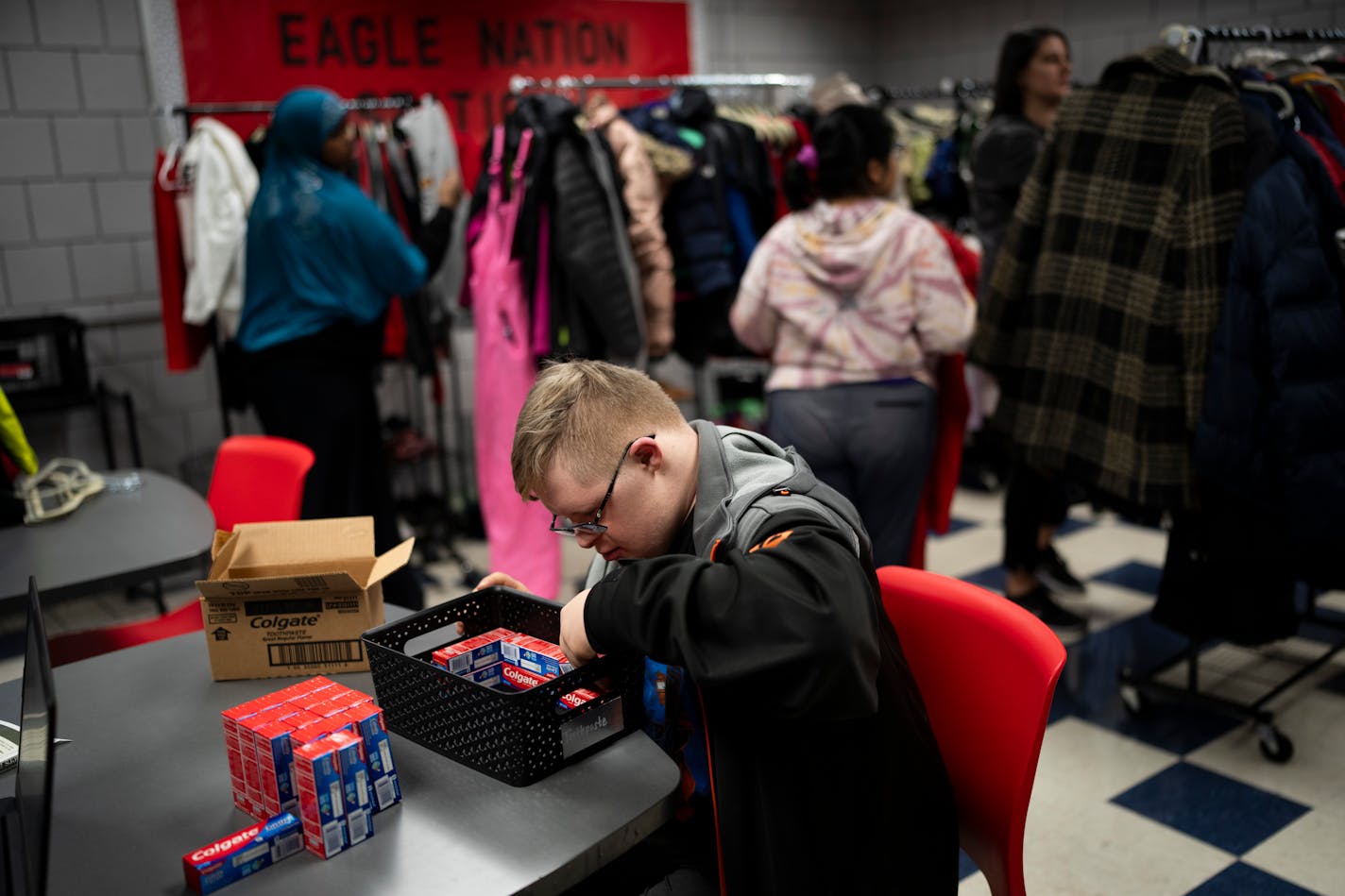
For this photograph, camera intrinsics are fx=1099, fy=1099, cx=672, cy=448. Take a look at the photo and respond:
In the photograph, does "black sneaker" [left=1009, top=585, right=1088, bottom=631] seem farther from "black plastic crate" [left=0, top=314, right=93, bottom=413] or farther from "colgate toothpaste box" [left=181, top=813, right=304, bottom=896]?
"black plastic crate" [left=0, top=314, right=93, bottom=413]

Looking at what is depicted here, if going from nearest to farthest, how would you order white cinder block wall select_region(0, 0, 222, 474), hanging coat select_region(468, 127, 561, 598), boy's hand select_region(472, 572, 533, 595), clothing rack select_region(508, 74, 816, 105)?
boy's hand select_region(472, 572, 533, 595), hanging coat select_region(468, 127, 561, 598), clothing rack select_region(508, 74, 816, 105), white cinder block wall select_region(0, 0, 222, 474)

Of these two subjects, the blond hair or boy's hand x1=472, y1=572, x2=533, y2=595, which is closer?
the blond hair

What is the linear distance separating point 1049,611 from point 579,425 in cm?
247

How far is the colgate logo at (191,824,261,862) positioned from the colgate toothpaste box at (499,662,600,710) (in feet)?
1.03

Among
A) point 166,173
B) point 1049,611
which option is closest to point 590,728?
point 1049,611

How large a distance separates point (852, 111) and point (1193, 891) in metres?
1.86

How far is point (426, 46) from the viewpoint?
15.9 feet

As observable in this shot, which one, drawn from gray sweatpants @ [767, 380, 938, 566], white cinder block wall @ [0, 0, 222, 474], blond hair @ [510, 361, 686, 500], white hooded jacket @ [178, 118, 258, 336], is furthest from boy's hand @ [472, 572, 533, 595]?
white cinder block wall @ [0, 0, 222, 474]

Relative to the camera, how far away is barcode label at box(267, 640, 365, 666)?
1496 mm

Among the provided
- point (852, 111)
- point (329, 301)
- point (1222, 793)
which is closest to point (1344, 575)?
point (1222, 793)

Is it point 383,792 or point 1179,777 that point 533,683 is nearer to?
point 383,792

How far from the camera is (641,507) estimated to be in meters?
1.28

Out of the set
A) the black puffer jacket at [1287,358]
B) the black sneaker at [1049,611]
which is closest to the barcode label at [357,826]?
the black puffer jacket at [1287,358]

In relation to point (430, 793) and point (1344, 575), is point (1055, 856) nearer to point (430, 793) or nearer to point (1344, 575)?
point (1344, 575)
